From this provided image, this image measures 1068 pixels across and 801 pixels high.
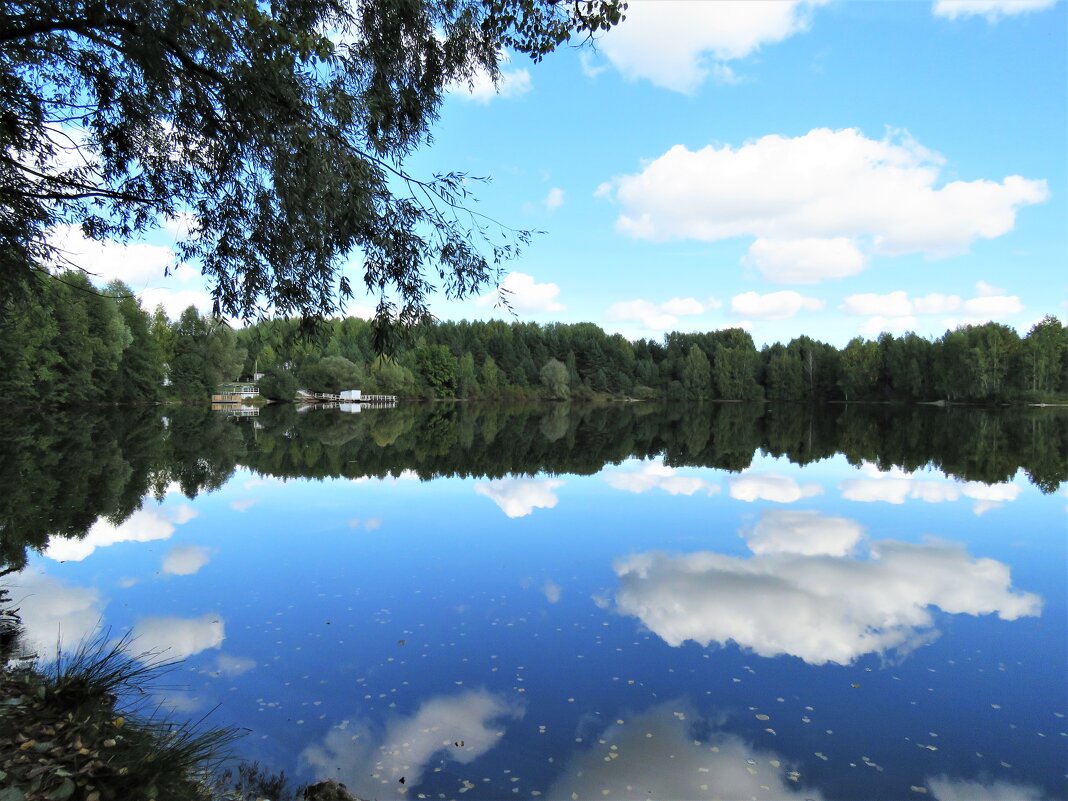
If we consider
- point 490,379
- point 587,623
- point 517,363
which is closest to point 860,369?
point 517,363

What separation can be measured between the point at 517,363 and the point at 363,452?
286ft

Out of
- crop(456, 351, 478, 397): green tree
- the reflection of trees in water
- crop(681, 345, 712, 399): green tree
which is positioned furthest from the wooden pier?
crop(681, 345, 712, 399): green tree

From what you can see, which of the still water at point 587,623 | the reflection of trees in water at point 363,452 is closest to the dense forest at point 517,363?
the reflection of trees in water at point 363,452

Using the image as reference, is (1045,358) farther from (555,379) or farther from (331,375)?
(331,375)

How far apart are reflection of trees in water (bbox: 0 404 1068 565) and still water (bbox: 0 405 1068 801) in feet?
1.24

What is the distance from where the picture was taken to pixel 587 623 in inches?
361

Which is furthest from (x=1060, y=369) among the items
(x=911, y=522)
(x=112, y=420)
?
(x=112, y=420)

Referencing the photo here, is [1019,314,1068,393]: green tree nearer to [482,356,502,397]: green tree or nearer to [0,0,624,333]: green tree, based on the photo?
[482,356,502,397]: green tree

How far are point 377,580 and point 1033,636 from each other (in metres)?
9.51

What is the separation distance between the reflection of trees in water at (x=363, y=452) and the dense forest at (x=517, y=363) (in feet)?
22.8

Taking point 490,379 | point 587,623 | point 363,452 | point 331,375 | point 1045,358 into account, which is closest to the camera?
point 587,623

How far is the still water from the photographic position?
584 centimetres

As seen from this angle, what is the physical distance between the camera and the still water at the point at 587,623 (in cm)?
584

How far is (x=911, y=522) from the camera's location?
1591cm
